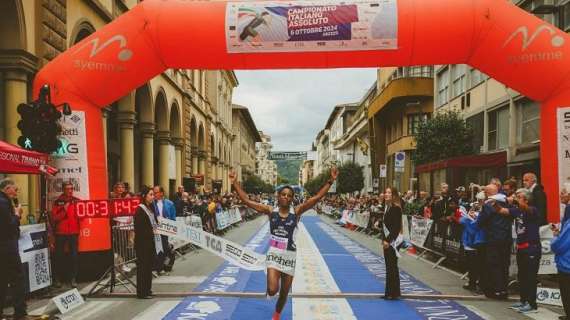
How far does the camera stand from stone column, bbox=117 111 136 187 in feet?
70.8

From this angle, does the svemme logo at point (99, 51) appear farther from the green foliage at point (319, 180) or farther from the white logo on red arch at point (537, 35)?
the green foliage at point (319, 180)

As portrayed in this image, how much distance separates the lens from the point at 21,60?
12289mm

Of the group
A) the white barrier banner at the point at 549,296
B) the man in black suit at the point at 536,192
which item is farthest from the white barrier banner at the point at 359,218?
the white barrier banner at the point at 549,296

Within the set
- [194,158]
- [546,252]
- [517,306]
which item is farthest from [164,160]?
[517,306]

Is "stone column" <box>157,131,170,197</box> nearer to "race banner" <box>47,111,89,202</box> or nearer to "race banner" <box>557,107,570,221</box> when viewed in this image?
"race banner" <box>47,111,89,202</box>

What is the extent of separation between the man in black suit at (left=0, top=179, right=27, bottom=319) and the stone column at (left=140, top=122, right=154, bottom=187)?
58.2 ft

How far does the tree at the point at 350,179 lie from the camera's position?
66.2 metres

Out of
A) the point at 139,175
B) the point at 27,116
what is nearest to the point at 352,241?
the point at 139,175

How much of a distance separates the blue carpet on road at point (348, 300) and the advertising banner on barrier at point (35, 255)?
241 centimetres

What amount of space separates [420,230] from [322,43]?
302 inches

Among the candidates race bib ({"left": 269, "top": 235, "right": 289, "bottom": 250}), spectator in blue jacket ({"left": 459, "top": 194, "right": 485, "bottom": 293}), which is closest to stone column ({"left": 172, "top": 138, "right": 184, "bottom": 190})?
spectator in blue jacket ({"left": 459, "top": 194, "right": 485, "bottom": 293})

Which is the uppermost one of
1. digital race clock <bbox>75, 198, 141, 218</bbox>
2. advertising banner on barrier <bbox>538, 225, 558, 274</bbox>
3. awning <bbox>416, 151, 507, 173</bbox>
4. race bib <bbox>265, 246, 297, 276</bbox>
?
awning <bbox>416, 151, 507, 173</bbox>

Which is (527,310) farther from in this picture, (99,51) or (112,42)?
(99,51)

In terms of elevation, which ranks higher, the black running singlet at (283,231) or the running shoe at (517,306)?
the black running singlet at (283,231)
